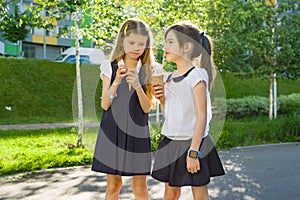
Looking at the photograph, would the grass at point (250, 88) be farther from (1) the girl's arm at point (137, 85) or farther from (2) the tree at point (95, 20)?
(1) the girl's arm at point (137, 85)

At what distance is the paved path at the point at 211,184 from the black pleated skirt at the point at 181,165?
172 cm

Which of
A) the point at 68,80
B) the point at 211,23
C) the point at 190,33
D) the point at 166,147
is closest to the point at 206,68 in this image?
the point at 190,33

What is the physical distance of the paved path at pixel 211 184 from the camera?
15.3 feet

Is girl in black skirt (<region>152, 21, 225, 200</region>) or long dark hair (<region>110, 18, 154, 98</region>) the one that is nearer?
girl in black skirt (<region>152, 21, 225, 200</region>)

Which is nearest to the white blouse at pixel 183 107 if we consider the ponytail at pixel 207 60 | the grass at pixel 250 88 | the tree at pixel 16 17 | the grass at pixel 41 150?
the ponytail at pixel 207 60

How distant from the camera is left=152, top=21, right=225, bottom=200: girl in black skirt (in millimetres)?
2801

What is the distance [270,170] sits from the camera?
6086 millimetres

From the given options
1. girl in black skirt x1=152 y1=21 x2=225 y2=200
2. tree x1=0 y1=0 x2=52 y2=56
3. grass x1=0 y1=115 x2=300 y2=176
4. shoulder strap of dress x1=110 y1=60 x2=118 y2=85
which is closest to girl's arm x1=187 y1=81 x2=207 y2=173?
girl in black skirt x1=152 y1=21 x2=225 y2=200

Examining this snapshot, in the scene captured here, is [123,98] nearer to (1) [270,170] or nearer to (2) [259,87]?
(1) [270,170]

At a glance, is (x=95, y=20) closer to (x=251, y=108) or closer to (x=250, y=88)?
(x=251, y=108)

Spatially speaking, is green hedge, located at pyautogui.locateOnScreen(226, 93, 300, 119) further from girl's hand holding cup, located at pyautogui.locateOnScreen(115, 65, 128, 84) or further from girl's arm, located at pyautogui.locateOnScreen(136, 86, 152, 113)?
girl's hand holding cup, located at pyautogui.locateOnScreen(115, 65, 128, 84)

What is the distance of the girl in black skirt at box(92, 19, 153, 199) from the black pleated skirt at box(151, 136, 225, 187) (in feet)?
0.49

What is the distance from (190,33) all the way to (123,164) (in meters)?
1.01

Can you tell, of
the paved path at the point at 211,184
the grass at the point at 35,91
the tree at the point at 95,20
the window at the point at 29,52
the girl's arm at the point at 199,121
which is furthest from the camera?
the window at the point at 29,52
